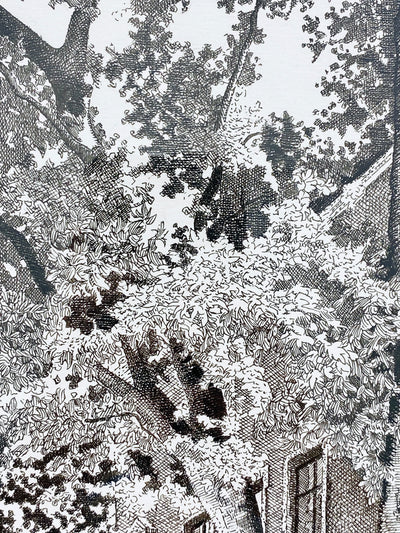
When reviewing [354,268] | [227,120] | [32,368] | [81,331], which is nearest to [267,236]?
[354,268]

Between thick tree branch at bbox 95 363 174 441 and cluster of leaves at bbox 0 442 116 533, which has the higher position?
thick tree branch at bbox 95 363 174 441

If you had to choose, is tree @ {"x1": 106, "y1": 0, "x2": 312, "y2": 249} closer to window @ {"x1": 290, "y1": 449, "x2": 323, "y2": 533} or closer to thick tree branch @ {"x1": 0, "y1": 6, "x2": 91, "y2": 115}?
thick tree branch @ {"x1": 0, "y1": 6, "x2": 91, "y2": 115}

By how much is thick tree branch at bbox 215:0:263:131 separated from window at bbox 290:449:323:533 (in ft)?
4.33

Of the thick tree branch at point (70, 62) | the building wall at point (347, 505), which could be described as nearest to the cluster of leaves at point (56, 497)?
the building wall at point (347, 505)

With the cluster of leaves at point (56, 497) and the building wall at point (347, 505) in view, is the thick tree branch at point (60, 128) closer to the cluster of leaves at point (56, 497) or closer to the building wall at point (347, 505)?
the cluster of leaves at point (56, 497)

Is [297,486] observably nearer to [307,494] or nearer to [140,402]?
[307,494]

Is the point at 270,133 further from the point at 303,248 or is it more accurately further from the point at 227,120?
the point at 303,248

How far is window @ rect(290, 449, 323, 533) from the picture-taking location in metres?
1.81

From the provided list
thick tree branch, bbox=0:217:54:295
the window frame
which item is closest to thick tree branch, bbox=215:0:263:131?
thick tree branch, bbox=0:217:54:295

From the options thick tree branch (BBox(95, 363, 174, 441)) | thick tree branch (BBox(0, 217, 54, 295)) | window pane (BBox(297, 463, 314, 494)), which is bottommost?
window pane (BBox(297, 463, 314, 494))

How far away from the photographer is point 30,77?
187 centimetres

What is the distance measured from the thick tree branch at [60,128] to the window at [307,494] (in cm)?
142

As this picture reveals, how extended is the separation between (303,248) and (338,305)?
254mm

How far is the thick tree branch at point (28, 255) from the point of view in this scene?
6.08ft
